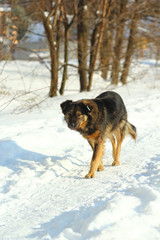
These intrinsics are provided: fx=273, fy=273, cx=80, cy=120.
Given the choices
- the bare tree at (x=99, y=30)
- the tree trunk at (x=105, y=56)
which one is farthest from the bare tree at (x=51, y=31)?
the tree trunk at (x=105, y=56)

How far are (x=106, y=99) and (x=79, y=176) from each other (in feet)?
5.38

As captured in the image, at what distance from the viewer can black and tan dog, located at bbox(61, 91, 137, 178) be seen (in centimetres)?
460

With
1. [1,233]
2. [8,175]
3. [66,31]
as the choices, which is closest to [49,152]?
[8,175]

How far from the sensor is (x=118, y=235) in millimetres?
2506

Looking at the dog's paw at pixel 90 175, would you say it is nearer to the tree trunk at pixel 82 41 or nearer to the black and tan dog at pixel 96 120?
the black and tan dog at pixel 96 120

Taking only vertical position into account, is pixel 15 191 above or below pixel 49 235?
below

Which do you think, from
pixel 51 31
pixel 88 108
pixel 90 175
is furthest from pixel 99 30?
pixel 90 175

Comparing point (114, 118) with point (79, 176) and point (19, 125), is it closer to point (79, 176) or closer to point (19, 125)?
point (79, 176)

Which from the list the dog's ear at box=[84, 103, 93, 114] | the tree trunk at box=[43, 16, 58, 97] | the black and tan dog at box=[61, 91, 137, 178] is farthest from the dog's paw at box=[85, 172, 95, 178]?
the tree trunk at box=[43, 16, 58, 97]

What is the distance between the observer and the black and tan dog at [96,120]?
460 cm

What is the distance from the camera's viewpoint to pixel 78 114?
15.0 ft

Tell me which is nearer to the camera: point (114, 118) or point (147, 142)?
point (114, 118)

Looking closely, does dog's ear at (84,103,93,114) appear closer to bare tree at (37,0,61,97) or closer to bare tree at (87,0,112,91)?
bare tree at (37,0,61,97)

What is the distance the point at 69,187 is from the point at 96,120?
4.18ft
